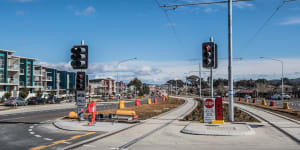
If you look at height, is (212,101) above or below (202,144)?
above

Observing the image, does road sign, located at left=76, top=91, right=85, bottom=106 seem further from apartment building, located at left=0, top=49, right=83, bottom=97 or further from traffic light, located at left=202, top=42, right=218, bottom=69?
apartment building, located at left=0, top=49, right=83, bottom=97

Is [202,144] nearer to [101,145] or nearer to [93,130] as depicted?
[101,145]

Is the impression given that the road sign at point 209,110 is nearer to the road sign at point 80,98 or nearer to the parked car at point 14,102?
the road sign at point 80,98

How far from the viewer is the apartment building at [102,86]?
5123 inches

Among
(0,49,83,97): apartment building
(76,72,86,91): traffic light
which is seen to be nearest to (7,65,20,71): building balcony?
(0,49,83,97): apartment building

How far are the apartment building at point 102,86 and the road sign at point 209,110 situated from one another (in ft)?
364

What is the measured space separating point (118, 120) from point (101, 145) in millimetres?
7640

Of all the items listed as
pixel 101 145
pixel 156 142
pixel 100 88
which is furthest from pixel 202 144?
pixel 100 88

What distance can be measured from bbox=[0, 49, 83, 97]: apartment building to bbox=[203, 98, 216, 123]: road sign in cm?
4992

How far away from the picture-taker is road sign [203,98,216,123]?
52.3ft

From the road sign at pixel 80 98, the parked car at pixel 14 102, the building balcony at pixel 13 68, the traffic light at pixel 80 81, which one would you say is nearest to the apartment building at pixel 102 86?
the building balcony at pixel 13 68

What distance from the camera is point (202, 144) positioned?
1074 cm

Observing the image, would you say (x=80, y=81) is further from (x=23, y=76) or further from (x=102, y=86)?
(x=102, y=86)

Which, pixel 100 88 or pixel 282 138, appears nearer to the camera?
pixel 282 138
